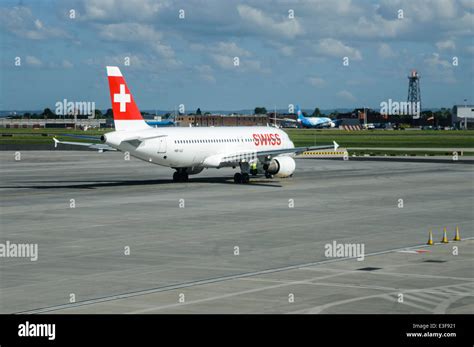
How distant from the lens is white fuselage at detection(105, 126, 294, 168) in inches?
2564

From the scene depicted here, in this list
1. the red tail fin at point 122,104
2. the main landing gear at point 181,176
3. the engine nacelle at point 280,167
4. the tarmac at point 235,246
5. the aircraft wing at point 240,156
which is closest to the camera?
the tarmac at point 235,246

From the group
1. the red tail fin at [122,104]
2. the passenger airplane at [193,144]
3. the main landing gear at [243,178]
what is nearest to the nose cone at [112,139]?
the passenger airplane at [193,144]

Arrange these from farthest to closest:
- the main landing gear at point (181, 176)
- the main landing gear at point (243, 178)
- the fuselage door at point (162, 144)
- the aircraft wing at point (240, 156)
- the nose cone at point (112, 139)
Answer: the main landing gear at point (181, 176)
the main landing gear at point (243, 178)
the aircraft wing at point (240, 156)
the fuselage door at point (162, 144)
the nose cone at point (112, 139)

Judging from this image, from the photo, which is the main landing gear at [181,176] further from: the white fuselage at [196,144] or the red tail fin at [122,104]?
the red tail fin at [122,104]

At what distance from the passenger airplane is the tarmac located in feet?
6.10

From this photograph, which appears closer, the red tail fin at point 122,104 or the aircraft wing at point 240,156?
the red tail fin at point 122,104

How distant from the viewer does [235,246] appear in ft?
125

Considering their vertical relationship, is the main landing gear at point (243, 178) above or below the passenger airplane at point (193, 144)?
below

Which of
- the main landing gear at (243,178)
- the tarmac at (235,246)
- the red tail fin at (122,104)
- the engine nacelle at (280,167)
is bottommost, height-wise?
the tarmac at (235,246)

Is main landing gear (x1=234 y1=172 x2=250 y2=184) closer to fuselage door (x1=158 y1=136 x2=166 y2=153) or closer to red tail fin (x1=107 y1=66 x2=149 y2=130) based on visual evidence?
fuselage door (x1=158 y1=136 x2=166 y2=153)

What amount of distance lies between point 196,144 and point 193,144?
1.08ft

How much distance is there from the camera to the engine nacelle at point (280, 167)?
2849 inches

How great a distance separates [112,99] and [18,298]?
128 ft
